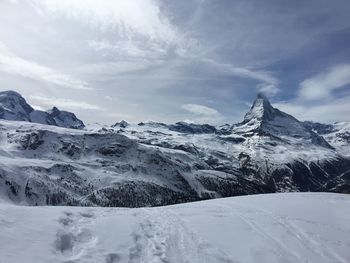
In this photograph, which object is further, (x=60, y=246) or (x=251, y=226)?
(x=251, y=226)

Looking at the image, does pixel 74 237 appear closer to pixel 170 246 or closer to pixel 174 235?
pixel 170 246

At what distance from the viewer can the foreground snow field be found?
63.1 feet

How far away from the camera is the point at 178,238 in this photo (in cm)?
2381

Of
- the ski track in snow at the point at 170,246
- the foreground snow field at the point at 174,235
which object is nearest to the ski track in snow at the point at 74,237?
the foreground snow field at the point at 174,235

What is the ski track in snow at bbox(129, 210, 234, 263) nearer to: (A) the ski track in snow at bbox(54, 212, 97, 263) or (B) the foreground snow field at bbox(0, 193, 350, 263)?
(B) the foreground snow field at bbox(0, 193, 350, 263)

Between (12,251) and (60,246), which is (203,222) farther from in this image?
(12,251)

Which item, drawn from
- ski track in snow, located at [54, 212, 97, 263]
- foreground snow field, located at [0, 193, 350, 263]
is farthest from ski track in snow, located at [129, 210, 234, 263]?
ski track in snow, located at [54, 212, 97, 263]

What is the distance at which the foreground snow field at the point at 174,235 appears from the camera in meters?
19.2

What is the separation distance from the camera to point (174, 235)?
2453cm

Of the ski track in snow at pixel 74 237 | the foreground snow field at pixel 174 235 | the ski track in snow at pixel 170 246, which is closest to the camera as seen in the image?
the ski track in snow at pixel 74 237

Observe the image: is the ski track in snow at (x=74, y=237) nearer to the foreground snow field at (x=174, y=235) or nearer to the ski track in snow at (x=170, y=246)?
the foreground snow field at (x=174, y=235)

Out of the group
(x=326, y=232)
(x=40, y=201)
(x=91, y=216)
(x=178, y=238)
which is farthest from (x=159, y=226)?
(x=40, y=201)

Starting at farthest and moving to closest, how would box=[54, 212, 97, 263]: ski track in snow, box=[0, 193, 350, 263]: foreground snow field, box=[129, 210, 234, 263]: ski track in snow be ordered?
box=[129, 210, 234, 263]: ski track in snow
box=[0, 193, 350, 263]: foreground snow field
box=[54, 212, 97, 263]: ski track in snow

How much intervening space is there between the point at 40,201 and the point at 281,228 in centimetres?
19124
